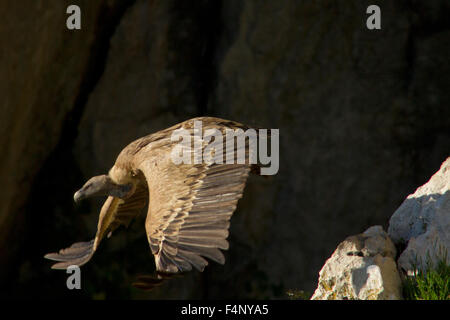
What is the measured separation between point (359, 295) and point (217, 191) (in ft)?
2.78

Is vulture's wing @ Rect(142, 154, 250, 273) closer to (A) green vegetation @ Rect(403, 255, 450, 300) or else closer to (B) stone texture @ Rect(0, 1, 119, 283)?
(A) green vegetation @ Rect(403, 255, 450, 300)

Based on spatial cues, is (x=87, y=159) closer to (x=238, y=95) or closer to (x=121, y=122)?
(x=121, y=122)

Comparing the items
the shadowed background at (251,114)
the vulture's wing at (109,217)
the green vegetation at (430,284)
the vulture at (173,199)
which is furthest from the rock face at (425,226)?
the shadowed background at (251,114)

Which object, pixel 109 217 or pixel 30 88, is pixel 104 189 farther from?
pixel 30 88

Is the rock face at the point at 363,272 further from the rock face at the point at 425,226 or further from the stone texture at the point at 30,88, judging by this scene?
the stone texture at the point at 30,88

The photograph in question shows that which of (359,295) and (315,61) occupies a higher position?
(315,61)

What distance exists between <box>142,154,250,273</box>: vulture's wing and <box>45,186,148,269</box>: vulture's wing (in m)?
0.44

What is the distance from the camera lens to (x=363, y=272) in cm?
382

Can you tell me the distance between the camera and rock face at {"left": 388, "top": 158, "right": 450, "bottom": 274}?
12.9 feet

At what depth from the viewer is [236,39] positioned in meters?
6.98

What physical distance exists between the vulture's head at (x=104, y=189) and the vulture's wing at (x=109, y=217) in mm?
46

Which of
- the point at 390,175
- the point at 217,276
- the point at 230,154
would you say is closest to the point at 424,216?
the point at 230,154

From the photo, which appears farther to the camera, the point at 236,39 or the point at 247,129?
the point at 236,39

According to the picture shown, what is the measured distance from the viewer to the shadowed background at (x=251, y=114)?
6887 millimetres
